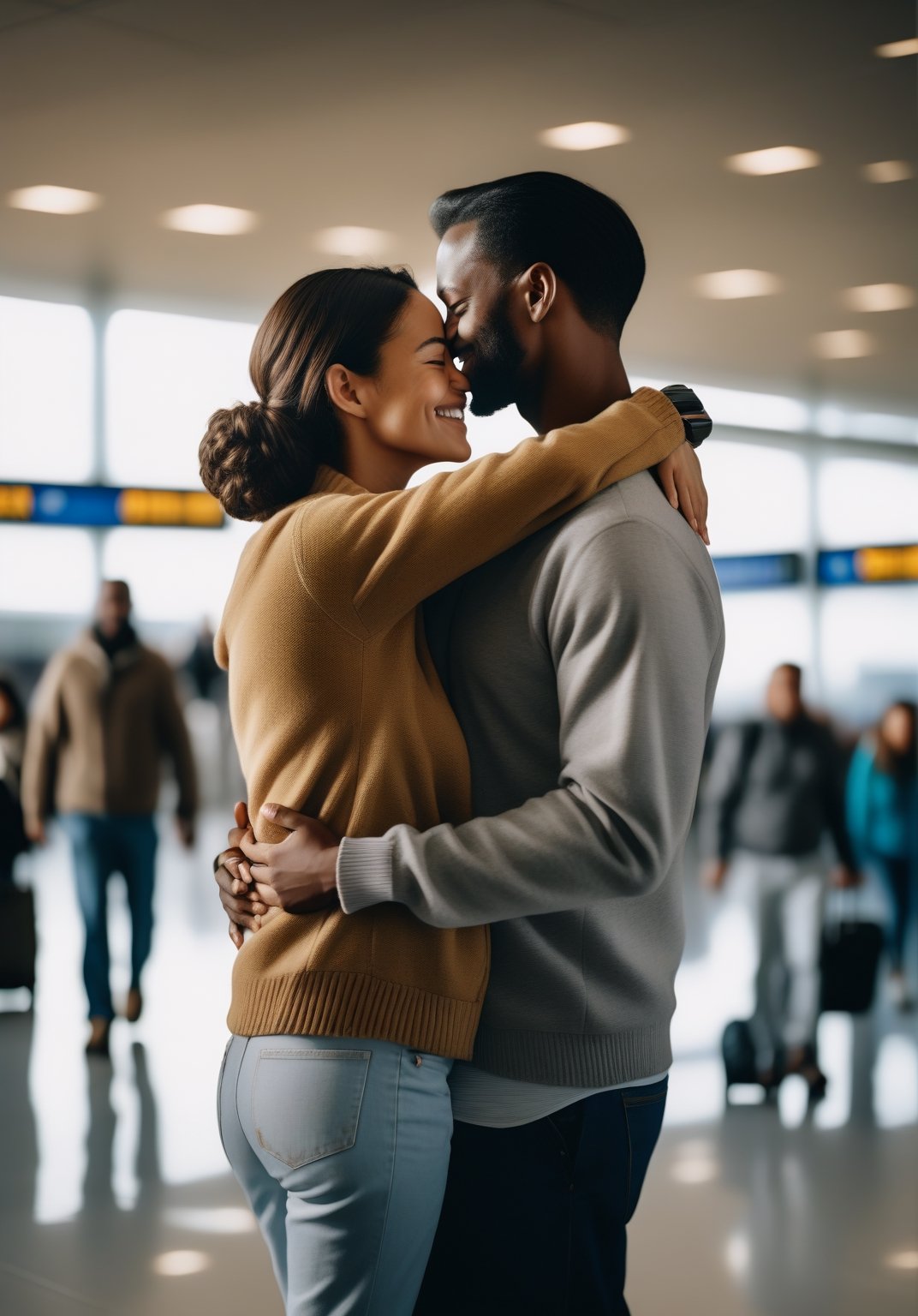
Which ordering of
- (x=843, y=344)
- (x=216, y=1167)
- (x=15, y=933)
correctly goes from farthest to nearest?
(x=843, y=344)
(x=15, y=933)
(x=216, y=1167)

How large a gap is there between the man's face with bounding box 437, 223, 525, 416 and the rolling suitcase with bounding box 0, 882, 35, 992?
3934 mm

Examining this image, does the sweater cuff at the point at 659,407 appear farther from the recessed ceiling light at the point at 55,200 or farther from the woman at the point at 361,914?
the recessed ceiling light at the point at 55,200

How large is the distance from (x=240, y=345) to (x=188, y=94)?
1591 mm

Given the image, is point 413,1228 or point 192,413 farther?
point 192,413

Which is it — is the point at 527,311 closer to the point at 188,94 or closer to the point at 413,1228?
the point at 413,1228

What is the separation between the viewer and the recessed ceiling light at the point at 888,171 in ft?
15.3

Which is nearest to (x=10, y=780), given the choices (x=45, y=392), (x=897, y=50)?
(x=45, y=392)

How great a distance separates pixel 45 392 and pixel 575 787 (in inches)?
183

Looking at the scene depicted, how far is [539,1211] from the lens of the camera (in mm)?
1602

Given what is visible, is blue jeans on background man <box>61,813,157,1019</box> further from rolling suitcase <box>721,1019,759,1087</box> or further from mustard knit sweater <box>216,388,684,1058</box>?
mustard knit sweater <box>216,388,684,1058</box>

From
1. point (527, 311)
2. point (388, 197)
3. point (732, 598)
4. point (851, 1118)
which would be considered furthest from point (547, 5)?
point (851, 1118)

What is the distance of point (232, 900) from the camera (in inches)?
64.7

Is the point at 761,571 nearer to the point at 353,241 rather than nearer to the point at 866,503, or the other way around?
the point at 866,503

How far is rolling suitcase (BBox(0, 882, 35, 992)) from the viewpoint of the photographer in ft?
17.2
